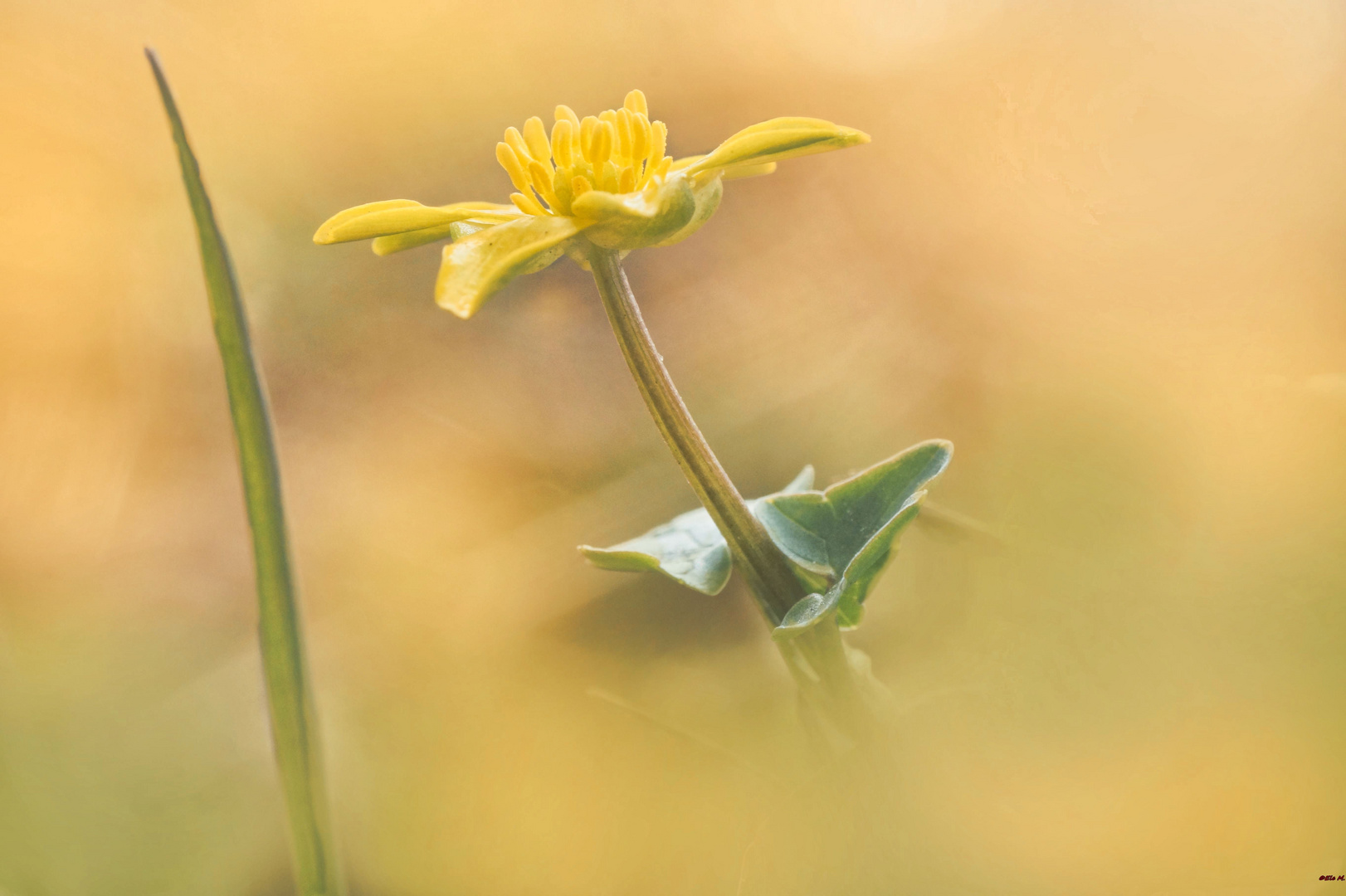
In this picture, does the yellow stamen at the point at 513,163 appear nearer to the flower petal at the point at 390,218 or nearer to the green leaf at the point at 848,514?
the flower petal at the point at 390,218

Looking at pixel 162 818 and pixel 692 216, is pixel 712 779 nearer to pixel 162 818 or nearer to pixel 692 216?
pixel 692 216

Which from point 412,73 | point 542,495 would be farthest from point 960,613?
point 412,73

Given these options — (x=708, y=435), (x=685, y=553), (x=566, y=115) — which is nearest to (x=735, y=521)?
(x=685, y=553)

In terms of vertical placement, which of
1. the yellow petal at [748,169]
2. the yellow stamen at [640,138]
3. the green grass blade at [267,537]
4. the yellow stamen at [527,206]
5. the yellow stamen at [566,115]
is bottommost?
the green grass blade at [267,537]

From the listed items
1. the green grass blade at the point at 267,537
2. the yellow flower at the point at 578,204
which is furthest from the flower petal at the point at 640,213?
the green grass blade at the point at 267,537

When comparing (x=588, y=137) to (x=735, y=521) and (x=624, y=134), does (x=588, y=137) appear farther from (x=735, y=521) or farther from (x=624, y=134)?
(x=735, y=521)

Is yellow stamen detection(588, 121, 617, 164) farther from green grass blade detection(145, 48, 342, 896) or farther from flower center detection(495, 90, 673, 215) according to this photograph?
green grass blade detection(145, 48, 342, 896)
